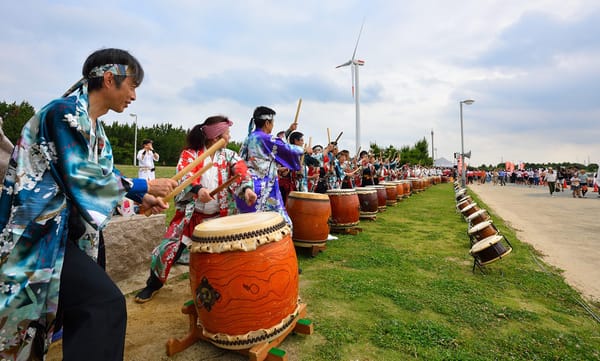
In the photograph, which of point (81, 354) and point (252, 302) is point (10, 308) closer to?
point (81, 354)

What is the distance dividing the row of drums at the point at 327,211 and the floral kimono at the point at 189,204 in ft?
4.85

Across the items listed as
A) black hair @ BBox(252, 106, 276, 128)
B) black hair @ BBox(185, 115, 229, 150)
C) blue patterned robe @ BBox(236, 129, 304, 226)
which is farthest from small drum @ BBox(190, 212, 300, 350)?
black hair @ BBox(252, 106, 276, 128)

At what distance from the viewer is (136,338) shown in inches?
92.7

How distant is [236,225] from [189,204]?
1152 millimetres

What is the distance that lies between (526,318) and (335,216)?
3391mm

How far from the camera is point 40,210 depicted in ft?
4.16

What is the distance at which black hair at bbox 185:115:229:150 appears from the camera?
9.75 ft

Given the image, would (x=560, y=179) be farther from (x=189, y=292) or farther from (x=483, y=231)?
(x=189, y=292)

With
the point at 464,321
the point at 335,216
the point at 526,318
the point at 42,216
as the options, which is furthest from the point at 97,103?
the point at 335,216

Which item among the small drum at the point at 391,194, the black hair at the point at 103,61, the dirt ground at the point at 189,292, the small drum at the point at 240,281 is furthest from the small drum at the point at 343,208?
the small drum at the point at 391,194

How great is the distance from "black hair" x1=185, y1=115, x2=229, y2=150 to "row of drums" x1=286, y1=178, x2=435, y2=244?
5.68 ft

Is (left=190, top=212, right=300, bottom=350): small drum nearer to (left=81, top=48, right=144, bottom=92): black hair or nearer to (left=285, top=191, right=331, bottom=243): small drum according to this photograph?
(left=81, top=48, right=144, bottom=92): black hair

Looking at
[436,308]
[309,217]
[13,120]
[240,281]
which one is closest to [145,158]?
[13,120]

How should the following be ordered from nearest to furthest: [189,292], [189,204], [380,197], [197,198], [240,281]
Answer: [240,281] → [197,198] → [189,204] → [189,292] → [380,197]
